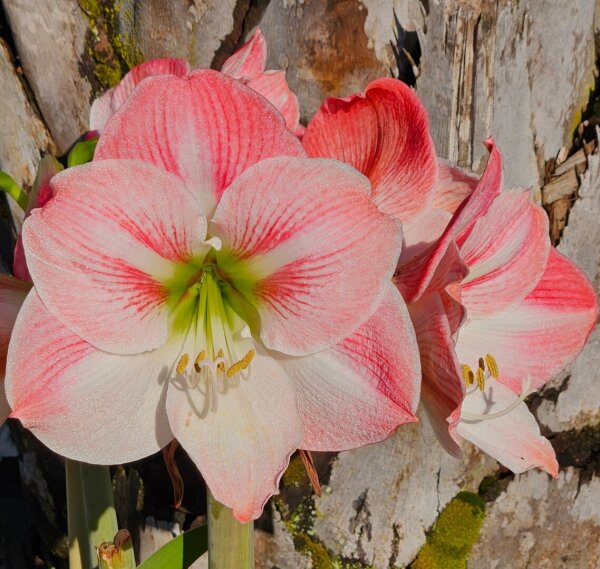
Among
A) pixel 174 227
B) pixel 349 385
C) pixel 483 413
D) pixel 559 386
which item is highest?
pixel 174 227

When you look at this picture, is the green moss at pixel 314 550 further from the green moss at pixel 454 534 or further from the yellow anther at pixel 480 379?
the yellow anther at pixel 480 379

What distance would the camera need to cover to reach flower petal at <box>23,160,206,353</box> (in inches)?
22.9

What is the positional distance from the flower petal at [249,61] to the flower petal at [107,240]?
25cm

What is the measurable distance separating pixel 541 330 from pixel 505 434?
123 millimetres

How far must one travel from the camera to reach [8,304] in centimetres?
66

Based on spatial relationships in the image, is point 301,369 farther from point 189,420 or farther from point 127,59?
point 127,59

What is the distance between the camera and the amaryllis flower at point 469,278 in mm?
623

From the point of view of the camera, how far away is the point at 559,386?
1.16m

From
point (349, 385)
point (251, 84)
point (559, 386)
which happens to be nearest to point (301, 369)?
point (349, 385)

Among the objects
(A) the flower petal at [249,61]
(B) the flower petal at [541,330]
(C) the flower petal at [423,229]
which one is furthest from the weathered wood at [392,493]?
(A) the flower petal at [249,61]

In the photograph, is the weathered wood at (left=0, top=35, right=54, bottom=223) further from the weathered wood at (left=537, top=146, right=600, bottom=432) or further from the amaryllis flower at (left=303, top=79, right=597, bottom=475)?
the weathered wood at (left=537, top=146, right=600, bottom=432)

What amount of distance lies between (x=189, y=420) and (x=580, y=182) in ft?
2.35

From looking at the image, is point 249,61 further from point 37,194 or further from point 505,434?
point 505,434

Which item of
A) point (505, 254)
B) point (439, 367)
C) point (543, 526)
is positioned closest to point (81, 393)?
point (439, 367)
